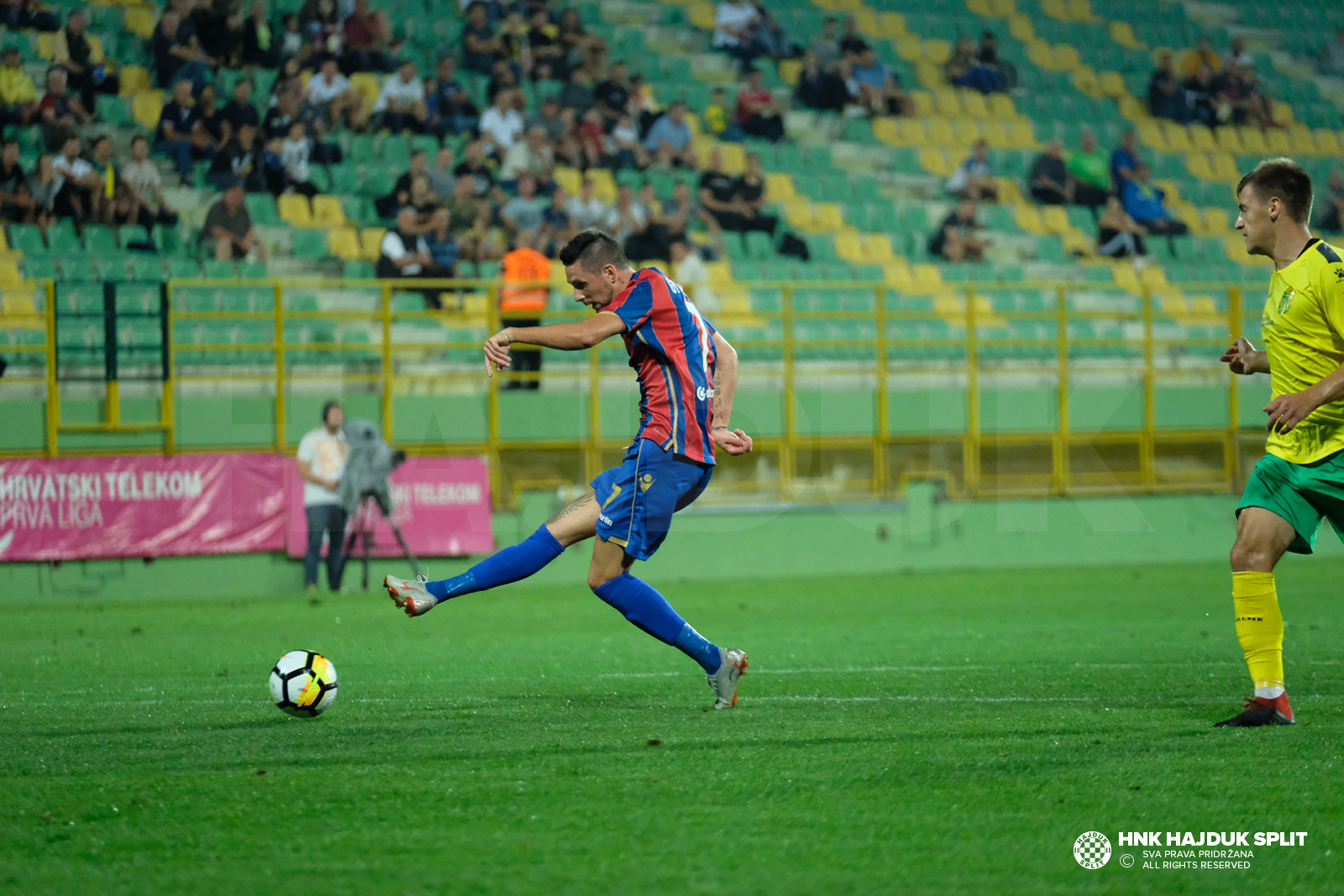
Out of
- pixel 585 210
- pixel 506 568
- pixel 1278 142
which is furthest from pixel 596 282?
pixel 1278 142

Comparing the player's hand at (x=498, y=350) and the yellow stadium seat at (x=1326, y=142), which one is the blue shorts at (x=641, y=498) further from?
the yellow stadium seat at (x=1326, y=142)

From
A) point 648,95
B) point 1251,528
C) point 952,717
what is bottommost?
point 952,717

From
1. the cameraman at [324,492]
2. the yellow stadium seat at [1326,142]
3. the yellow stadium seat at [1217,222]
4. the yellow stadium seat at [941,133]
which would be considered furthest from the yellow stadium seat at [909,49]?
the cameraman at [324,492]

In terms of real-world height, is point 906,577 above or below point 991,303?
below

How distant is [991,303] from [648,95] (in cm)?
535

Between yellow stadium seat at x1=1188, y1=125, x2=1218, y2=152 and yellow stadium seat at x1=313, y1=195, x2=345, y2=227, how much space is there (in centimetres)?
1378

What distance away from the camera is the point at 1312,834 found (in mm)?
3938

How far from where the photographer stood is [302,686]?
589 cm

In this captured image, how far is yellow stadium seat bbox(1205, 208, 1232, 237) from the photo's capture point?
21.5m

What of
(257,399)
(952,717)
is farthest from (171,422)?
(952,717)

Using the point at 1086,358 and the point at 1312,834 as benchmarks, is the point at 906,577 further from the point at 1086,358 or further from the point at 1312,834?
the point at 1312,834

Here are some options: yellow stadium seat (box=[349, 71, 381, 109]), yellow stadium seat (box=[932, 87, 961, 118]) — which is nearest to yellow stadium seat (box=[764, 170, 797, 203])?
yellow stadium seat (box=[932, 87, 961, 118])

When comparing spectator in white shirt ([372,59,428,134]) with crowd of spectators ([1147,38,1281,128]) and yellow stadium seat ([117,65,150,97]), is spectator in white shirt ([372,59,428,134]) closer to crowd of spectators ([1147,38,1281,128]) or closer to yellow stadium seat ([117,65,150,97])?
yellow stadium seat ([117,65,150,97])

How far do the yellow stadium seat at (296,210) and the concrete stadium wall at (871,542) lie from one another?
4601 millimetres
